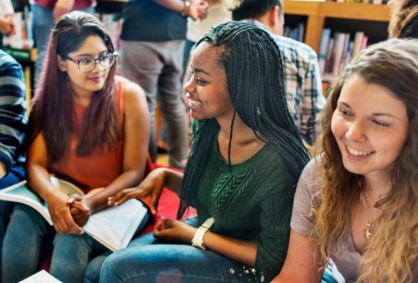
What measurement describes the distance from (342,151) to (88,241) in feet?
2.47

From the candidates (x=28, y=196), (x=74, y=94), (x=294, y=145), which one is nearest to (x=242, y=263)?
(x=294, y=145)

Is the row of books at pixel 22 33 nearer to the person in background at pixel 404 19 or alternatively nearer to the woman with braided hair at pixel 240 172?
the woman with braided hair at pixel 240 172

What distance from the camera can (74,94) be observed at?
143 centimetres

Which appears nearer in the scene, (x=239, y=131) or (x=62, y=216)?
(x=239, y=131)

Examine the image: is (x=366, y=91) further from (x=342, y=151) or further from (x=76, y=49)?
(x=76, y=49)

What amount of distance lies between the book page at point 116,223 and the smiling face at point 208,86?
42cm

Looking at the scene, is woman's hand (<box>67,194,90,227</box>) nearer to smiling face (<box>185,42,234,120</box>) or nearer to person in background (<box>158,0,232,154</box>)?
smiling face (<box>185,42,234,120</box>)

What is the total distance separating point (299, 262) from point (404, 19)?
76 cm

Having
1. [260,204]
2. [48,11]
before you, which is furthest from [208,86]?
[48,11]

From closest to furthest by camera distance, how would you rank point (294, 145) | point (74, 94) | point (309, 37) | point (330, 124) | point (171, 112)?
1. point (330, 124)
2. point (294, 145)
3. point (74, 94)
4. point (171, 112)
5. point (309, 37)

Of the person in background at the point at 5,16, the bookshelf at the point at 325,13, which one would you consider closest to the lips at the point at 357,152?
the person in background at the point at 5,16

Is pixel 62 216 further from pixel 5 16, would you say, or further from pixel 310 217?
pixel 5 16

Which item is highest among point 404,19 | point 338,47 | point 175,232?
point 404,19

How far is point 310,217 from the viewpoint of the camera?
3.21 ft
